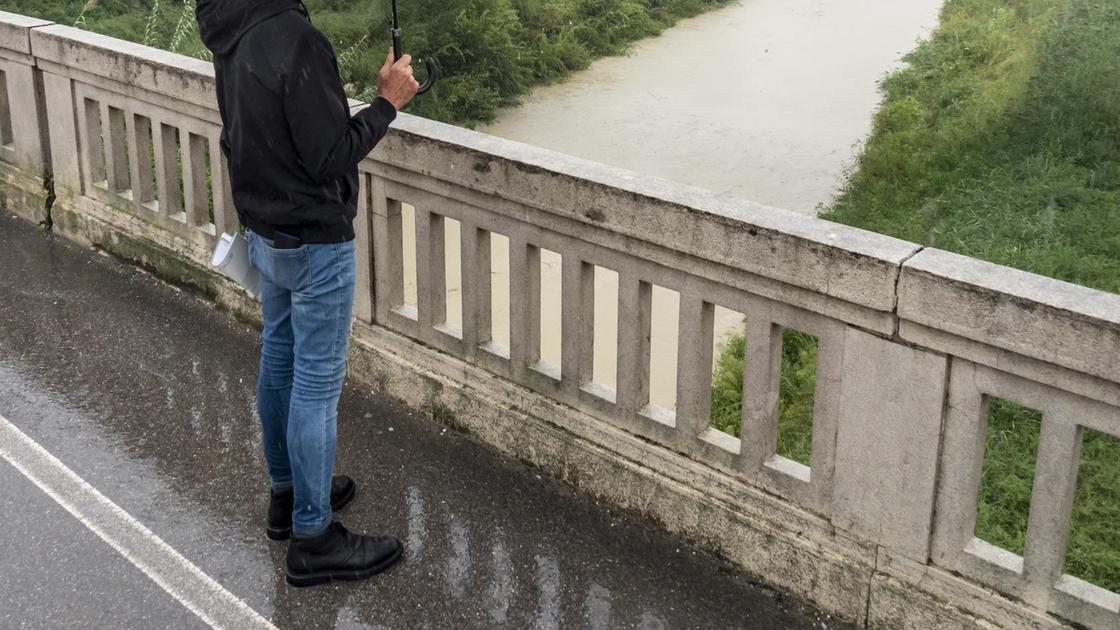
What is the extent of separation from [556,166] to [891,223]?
22.3 feet

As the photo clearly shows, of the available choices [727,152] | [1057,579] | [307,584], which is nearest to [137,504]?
[307,584]

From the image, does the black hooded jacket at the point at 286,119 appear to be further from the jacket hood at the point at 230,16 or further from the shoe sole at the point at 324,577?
the shoe sole at the point at 324,577

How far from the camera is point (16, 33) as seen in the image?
8.01 metres

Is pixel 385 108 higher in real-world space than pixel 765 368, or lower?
higher

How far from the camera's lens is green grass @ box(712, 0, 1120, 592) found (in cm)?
657

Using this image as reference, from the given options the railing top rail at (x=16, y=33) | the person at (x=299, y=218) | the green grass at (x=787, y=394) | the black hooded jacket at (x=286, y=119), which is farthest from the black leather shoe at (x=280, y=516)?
the railing top rail at (x=16, y=33)

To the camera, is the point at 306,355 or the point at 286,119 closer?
the point at 286,119

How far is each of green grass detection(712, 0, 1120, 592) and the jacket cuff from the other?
129 inches

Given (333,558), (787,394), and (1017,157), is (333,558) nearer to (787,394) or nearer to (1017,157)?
(787,394)

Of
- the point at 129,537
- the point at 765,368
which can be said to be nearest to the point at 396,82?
the point at 765,368

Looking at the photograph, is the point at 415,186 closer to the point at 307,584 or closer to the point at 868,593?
the point at 307,584

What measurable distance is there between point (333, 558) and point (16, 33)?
183 inches

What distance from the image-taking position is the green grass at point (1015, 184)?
6.57 meters

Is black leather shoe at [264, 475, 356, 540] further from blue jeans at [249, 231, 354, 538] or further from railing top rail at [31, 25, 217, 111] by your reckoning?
railing top rail at [31, 25, 217, 111]
